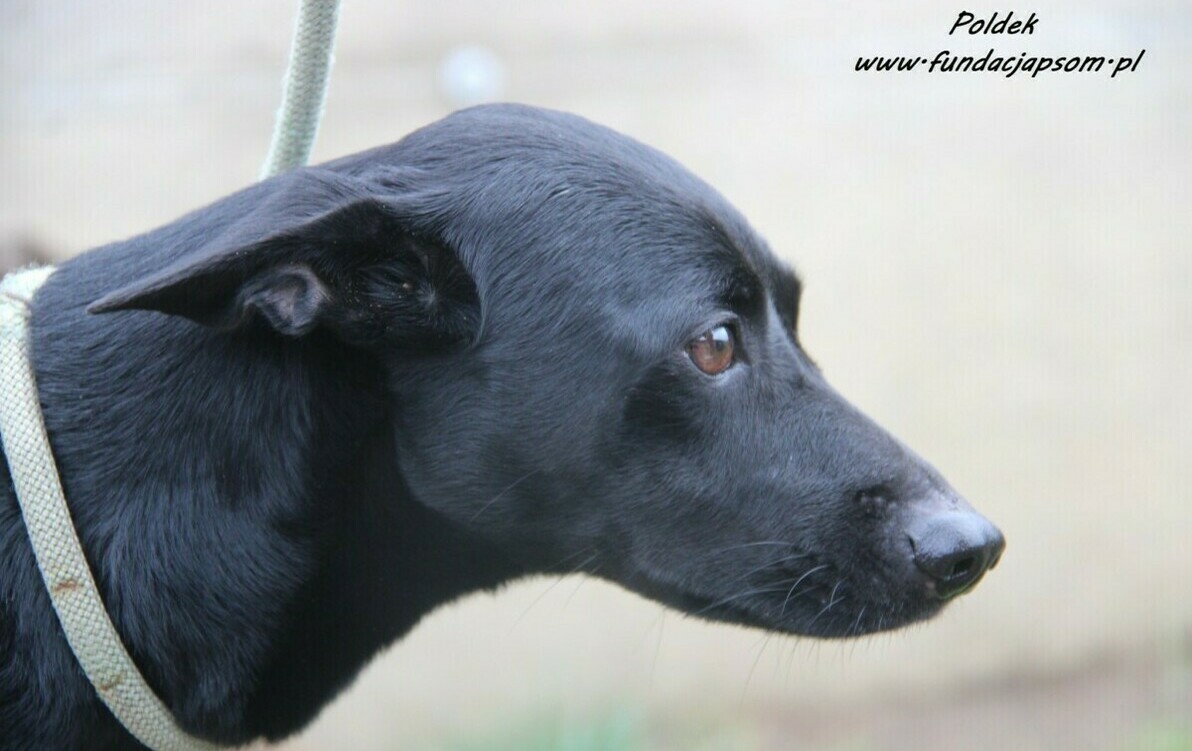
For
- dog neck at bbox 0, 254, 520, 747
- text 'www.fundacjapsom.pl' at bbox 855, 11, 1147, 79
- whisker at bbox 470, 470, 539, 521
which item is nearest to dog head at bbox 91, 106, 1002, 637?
whisker at bbox 470, 470, 539, 521

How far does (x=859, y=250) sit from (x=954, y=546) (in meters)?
3.35

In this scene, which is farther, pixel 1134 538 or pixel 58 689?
pixel 1134 538

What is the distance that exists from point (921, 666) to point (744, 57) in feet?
8.50

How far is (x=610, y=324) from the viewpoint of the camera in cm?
218

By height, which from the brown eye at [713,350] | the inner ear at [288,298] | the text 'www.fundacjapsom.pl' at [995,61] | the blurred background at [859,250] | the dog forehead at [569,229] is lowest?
the blurred background at [859,250]

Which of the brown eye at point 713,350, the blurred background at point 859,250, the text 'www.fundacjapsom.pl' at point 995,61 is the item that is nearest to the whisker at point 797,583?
the brown eye at point 713,350

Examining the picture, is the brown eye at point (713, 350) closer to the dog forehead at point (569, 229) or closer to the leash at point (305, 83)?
the dog forehead at point (569, 229)

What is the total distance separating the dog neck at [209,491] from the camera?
2014 mm

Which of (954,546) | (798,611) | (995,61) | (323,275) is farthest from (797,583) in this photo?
(995,61)

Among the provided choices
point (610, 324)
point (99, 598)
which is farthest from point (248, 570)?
point (610, 324)

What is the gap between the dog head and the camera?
2.18 metres

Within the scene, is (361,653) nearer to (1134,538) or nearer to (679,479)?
(679,479)

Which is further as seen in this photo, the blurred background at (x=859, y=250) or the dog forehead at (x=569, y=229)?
the blurred background at (x=859, y=250)

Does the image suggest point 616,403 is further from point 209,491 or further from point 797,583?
point 209,491
